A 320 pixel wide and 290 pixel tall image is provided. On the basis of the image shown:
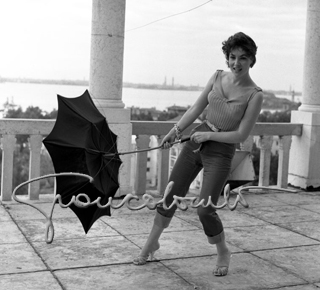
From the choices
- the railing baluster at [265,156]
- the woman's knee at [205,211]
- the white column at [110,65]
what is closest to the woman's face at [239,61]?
the woman's knee at [205,211]

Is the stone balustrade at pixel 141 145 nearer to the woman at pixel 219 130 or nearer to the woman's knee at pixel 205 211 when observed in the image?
the woman at pixel 219 130

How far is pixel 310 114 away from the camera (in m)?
8.35

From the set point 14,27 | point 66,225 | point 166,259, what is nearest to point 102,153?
point 166,259

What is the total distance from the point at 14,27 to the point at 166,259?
2735cm

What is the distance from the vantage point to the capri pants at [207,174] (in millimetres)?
4082

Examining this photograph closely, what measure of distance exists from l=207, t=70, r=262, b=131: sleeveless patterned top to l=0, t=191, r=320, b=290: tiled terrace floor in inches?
45.7

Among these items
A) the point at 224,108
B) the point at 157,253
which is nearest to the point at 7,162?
the point at 157,253

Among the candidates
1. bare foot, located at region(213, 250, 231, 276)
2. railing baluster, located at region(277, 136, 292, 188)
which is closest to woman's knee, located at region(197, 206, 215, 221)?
bare foot, located at region(213, 250, 231, 276)

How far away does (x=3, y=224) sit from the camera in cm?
575

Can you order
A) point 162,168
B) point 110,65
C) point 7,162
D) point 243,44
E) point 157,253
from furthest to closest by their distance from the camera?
1. point 162,168
2. point 110,65
3. point 7,162
4. point 157,253
5. point 243,44

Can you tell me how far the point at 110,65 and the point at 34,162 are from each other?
5.04 ft

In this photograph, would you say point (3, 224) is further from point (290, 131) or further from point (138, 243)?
point (290, 131)

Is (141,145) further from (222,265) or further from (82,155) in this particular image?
(82,155)

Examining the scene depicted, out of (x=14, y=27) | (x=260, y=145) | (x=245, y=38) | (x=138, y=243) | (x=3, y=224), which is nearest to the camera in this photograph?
(x=245, y=38)
